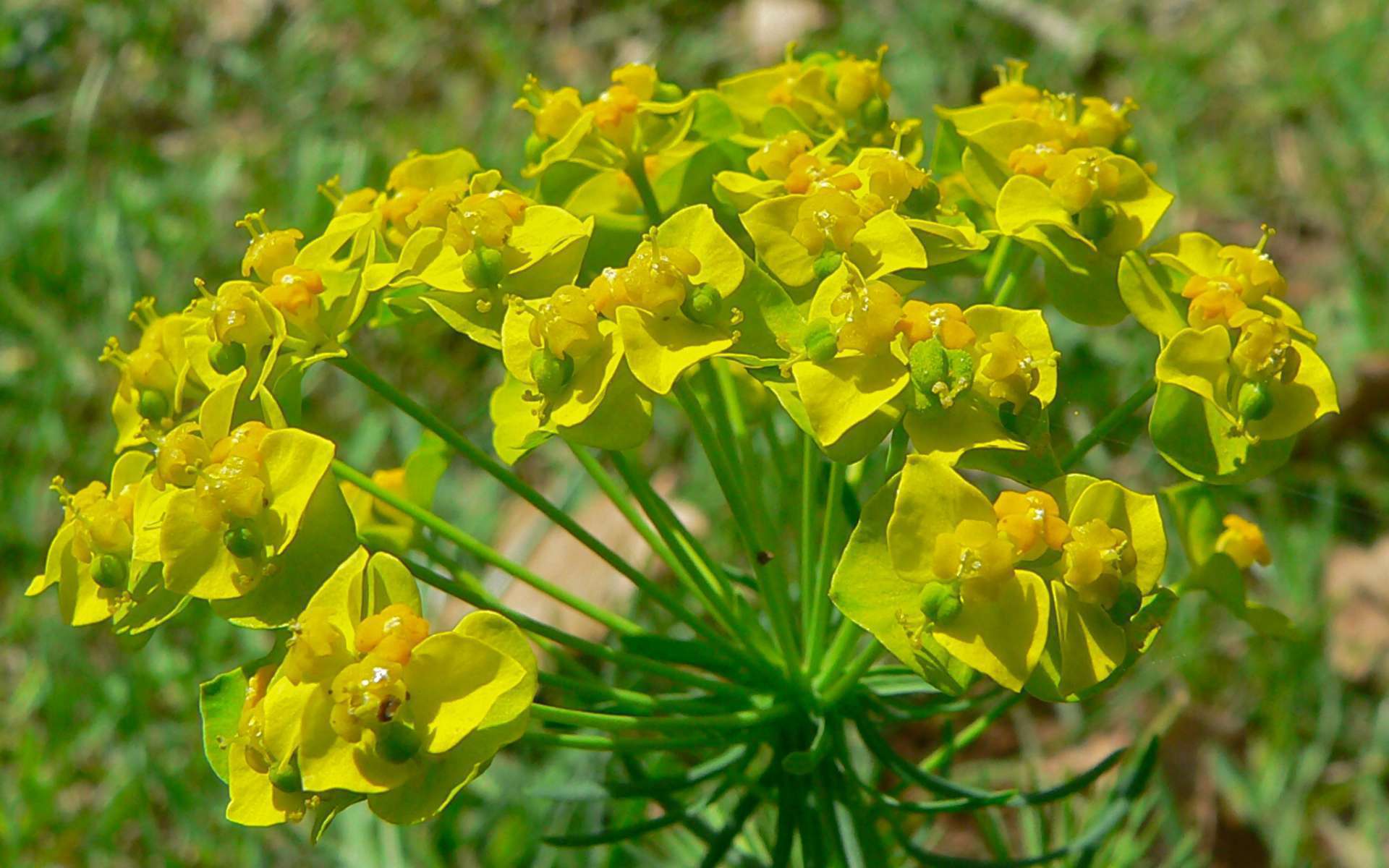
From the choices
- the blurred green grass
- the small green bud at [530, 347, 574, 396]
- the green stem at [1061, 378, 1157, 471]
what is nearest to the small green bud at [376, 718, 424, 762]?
the small green bud at [530, 347, 574, 396]

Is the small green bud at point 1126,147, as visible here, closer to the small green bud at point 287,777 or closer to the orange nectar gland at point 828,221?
the orange nectar gland at point 828,221

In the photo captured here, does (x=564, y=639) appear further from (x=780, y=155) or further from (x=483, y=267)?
(x=780, y=155)

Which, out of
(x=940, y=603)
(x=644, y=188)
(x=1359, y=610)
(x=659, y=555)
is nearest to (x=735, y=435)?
(x=659, y=555)

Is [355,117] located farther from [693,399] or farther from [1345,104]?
[693,399]

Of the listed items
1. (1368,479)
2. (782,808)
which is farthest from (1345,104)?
(782,808)

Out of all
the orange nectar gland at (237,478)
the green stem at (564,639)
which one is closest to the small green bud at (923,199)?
the green stem at (564,639)

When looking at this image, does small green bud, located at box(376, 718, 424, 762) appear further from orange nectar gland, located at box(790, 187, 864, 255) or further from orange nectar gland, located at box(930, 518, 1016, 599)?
orange nectar gland, located at box(790, 187, 864, 255)
